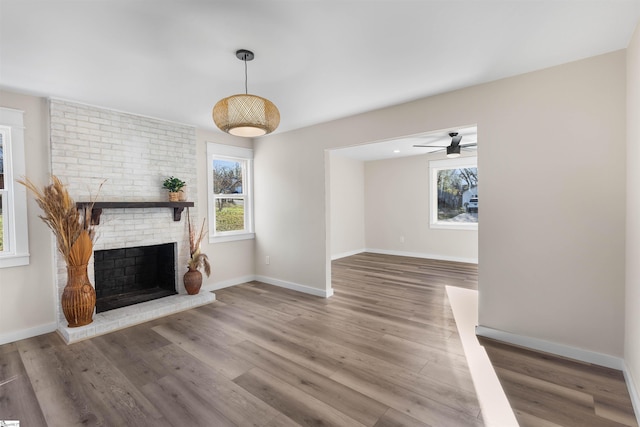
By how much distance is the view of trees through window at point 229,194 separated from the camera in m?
4.79

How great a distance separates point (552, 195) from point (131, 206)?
14.7ft

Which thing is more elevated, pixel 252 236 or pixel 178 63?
pixel 178 63

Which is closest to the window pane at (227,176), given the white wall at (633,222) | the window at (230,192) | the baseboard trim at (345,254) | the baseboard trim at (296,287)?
the window at (230,192)

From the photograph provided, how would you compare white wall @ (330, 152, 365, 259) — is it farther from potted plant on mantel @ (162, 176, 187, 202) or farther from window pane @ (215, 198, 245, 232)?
potted plant on mantel @ (162, 176, 187, 202)

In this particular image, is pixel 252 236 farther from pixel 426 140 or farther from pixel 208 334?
pixel 426 140

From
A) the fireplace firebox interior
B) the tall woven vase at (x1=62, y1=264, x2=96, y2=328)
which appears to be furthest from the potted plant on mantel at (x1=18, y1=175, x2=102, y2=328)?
the fireplace firebox interior

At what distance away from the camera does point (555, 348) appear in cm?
256

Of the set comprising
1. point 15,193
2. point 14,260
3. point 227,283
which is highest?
point 15,193

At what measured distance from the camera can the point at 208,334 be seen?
308 cm

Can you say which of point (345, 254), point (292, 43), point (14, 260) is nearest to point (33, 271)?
point (14, 260)

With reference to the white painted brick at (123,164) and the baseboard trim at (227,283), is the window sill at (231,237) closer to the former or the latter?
the white painted brick at (123,164)

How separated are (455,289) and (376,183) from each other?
154 inches

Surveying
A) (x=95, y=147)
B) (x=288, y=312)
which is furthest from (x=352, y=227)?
(x=95, y=147)

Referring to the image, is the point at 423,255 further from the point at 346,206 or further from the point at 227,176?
the point at 227,176
